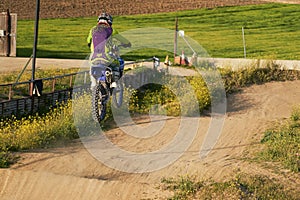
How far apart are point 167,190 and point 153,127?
4445mm

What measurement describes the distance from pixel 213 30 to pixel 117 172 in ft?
85.4

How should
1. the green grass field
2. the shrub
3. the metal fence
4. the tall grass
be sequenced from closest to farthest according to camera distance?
1. the tall grass
2. the shrub
3. the metal fence
4. the green grass field

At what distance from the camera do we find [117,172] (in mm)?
12578

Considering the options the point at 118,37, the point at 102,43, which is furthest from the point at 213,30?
the point at 102,43

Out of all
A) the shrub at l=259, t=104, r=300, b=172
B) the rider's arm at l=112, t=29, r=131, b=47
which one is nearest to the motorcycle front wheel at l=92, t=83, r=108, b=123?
the rider's arm at l=112, t=29, r=131, b=47

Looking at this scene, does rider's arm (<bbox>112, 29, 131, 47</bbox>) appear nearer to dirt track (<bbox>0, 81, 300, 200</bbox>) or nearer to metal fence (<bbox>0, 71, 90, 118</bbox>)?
dirt track (<bbox>0, 81, 300, 200</bbox>)

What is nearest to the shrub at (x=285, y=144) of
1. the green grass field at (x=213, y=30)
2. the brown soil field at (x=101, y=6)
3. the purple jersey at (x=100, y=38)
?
the purple jersey at (x=100, y=38)

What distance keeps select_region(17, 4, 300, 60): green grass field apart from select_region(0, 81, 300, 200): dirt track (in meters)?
13.2

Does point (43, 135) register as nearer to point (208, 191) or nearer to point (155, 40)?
point (208, 191)

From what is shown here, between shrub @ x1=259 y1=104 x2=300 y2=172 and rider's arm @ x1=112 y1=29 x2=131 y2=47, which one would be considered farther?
shrub @ x1=259 y1=104 x2=300 y2=172

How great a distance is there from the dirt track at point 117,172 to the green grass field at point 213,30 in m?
13.2

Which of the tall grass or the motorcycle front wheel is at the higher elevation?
the motorcycle front wheel

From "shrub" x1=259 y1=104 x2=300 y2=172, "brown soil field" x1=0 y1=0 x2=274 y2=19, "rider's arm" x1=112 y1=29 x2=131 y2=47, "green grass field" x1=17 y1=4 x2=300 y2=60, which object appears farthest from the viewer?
"brown soil field" x1=0 y1=0 x2=274 y2=19

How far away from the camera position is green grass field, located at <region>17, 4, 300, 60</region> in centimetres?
3014
